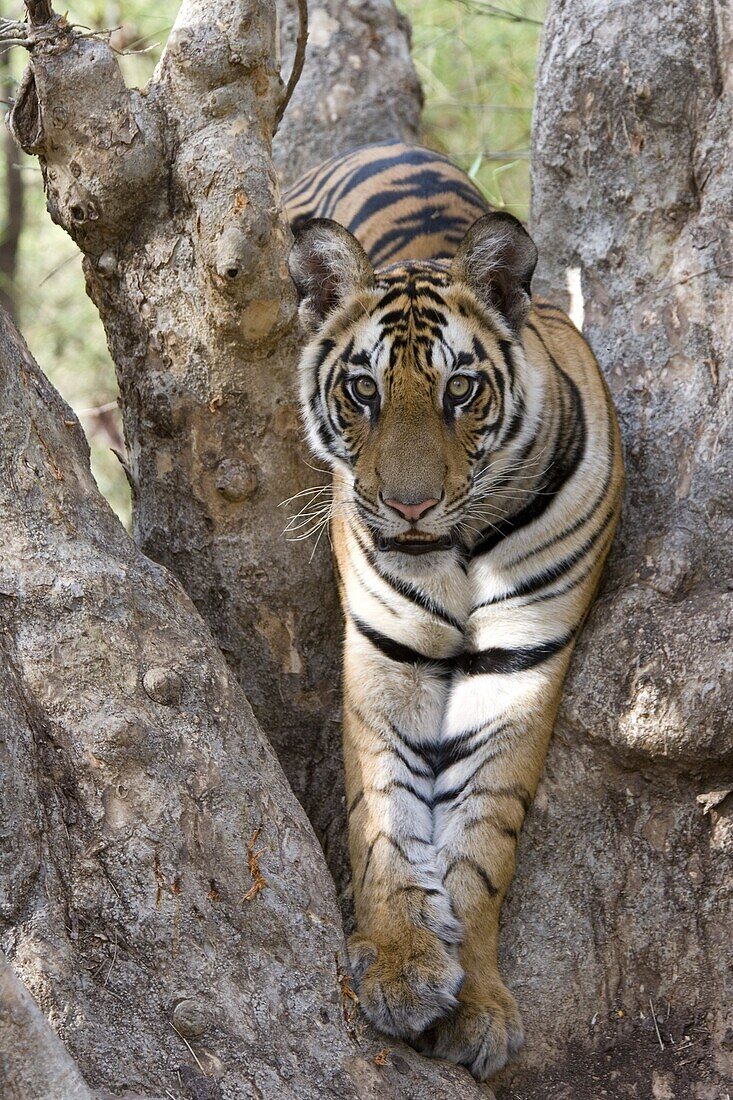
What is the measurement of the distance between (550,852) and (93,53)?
2145 millimetres

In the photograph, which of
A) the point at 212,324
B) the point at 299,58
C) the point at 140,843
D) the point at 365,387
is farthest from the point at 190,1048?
the point at 299,58

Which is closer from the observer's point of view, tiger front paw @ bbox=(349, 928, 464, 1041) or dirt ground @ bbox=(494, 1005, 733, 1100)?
tiger front paw @ bbox=(349, 928, 464, 1041)

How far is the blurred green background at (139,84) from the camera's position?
22.4 feet

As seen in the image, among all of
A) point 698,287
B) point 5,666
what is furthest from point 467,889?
point 698,287

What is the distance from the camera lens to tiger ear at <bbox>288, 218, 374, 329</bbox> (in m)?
2.72

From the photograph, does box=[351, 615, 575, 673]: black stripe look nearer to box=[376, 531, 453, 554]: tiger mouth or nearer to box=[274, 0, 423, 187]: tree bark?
box=[376, 531, 453, 554]: tiger mouth

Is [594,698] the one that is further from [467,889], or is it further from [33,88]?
[33,88]

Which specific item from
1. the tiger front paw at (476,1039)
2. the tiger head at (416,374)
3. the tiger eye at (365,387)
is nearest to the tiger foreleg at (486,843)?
the tiger front paw at (476,1039)

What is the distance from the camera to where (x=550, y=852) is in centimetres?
277

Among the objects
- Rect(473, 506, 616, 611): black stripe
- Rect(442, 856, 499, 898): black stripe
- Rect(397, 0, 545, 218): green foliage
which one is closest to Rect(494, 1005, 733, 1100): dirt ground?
Rect(442, 856, 499, 898): black stripe

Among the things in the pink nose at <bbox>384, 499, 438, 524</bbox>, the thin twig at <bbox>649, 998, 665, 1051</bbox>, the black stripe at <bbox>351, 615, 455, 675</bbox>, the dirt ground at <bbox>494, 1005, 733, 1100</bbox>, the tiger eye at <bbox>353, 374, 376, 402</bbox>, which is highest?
the tiger eye at <bbox>353, 374, 376, 402</bbox>

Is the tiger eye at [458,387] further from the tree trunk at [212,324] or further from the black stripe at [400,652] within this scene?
the black stripe at [400,652]

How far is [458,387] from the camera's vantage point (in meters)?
2.68

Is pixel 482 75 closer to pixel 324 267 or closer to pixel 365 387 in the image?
pixel 324 267
